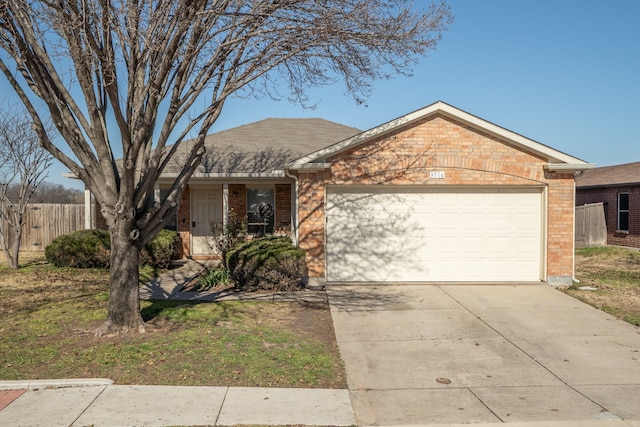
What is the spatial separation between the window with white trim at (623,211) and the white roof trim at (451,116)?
41.9ft

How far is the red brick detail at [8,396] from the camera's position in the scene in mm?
5383

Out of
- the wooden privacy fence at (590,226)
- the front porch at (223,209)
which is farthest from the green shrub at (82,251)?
the wooden privacy fence at (590,226)

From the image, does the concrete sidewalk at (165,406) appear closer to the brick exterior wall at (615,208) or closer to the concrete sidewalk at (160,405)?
the concrete sidewalk at (160,405)

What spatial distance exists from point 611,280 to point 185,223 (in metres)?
12.4

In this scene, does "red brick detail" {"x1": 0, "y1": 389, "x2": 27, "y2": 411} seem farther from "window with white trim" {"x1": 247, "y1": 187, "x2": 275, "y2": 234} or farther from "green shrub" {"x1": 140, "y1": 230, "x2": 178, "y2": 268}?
"window with white trim" {"x1": 247, "y1": 187, "x2": 275, "y2": 234}

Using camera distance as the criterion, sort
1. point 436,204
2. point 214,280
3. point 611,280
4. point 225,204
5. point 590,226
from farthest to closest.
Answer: point 590,226
point 225,204
point 611,280
point 436,204
point 214,280

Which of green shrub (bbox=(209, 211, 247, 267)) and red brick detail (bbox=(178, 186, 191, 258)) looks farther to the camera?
red brick detail (bbox=(178, 186, 191, 258))

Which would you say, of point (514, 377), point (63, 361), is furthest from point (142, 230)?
point (514, 377)

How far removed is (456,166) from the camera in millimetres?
12242

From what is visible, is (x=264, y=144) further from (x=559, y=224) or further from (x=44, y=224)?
(x=44, y=224)

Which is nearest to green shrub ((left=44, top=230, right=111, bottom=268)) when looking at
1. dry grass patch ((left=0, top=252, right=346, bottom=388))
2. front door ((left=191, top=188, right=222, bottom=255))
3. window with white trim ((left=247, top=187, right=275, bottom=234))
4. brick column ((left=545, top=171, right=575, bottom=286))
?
front door ((left=191, top=188, right=222, bottom=255))

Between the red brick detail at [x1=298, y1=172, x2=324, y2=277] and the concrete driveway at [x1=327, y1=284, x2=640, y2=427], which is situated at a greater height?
the red brick detail at [x1=298, y1=172, x2=324, y2=277]

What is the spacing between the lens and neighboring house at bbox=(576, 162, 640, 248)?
21578 mm

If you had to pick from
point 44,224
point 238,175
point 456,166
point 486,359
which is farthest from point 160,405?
point 44,224
